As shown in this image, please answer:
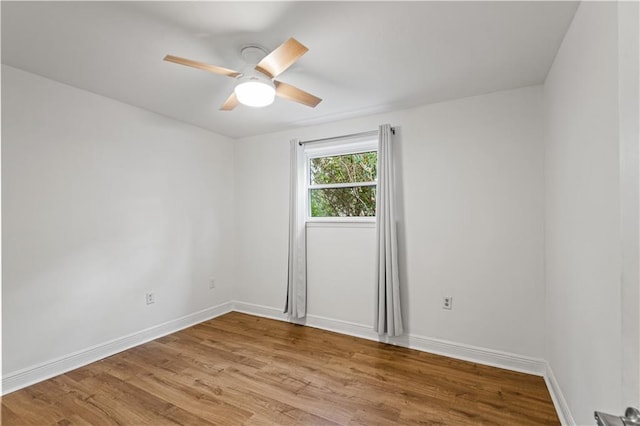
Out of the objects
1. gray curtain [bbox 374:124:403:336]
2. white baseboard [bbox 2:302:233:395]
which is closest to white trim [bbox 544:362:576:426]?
gray curtain [bbox 374:124:403:336]

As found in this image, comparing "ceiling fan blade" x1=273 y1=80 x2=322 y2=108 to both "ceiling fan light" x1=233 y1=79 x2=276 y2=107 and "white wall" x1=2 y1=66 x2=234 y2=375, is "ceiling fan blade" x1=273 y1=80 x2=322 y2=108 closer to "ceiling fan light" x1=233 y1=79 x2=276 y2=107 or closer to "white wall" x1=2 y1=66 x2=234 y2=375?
"ceiling fan light" x1=233 y1=79 x2=276 y2=107

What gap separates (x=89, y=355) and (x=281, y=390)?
1804 millimetres

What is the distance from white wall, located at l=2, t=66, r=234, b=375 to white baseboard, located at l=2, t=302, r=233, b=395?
0.06m

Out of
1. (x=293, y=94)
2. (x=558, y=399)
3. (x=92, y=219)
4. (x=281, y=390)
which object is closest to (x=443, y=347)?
(x=558, y=399)

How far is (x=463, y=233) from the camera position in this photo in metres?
2.77

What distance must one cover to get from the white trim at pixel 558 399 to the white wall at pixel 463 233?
214 mm

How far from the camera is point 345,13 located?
167 centimetres

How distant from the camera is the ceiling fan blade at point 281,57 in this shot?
1630 millimetres

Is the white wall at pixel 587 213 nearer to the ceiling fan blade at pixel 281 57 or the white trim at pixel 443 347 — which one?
the white trim at pixel 443 347

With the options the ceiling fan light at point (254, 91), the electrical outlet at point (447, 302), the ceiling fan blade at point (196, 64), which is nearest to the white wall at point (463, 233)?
the electrical outlet at point (447, 302)

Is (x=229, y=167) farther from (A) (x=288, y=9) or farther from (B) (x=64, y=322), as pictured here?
(A) (x=288, y=9)

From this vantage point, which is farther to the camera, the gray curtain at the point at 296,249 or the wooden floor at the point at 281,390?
the gray curtain at the point at 296,249

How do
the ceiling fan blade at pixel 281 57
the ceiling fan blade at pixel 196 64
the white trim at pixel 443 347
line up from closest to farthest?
the ceiling fan blade at pixel 281 57 → the ceiling fan blade at pixel 196 64 → the white trim at pixel 443 347

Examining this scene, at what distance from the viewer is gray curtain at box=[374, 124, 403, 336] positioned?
9.66ft
